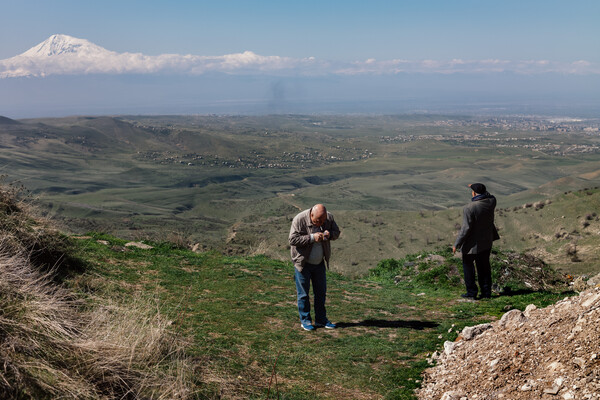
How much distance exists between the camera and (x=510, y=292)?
8.26 metres

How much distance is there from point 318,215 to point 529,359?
2832mm


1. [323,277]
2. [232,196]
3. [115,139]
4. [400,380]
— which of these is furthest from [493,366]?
[115,139]

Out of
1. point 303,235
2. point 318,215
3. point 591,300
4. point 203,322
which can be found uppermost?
point 318,215

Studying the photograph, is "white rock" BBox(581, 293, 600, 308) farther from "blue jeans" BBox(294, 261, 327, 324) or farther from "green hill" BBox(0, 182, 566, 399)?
"blue jeans" BBox(294, 261, 327, 324)

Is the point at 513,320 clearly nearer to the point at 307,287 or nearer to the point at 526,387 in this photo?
the point at 526,387

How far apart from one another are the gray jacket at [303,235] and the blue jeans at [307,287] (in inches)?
6.6

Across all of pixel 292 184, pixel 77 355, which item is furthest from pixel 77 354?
pixel 292 184

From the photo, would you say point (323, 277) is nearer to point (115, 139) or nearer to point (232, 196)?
point (232, 196)

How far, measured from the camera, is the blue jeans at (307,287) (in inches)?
242

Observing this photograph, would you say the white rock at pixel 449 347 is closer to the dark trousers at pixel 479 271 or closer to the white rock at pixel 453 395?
the white rock at pixel 453 395

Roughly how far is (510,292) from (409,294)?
2003mm

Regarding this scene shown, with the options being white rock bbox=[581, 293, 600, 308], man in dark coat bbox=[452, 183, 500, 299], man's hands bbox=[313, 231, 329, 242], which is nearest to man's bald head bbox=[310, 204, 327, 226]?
man's hands bbox=[313, 231, 329, 242]

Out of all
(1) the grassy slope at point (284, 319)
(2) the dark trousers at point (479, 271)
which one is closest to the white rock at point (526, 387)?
(1) the grassy slope at point (284, 319)

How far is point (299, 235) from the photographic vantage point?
5918mm
